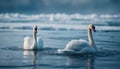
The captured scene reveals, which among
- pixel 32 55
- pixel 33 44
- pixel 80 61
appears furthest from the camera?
pixel 33 44

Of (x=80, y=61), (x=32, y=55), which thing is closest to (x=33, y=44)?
(x=32, y=55)

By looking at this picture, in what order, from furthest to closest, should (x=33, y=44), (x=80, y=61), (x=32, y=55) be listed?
(x=33, y=44) → (x=32, y=55) → (x=80, y=61)

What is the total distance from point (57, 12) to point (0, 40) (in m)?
42.7

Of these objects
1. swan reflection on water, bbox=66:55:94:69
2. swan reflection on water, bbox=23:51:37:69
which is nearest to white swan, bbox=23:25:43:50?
swan reflection on water, bbox=23:51:37:69

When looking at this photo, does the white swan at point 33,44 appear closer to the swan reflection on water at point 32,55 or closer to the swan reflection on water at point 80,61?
the swan reflection on water at point 32,55

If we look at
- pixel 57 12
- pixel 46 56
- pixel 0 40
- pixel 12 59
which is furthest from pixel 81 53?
pixel 57 12

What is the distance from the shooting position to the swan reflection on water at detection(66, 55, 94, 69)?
14711 mm

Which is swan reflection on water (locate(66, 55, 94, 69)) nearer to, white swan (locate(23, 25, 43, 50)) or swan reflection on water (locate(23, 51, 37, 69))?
swan reflection on water (locate(23, 51, 37, 69))

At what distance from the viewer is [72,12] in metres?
68.6

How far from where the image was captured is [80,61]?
15.6m

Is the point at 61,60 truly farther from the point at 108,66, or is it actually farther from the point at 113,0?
the point at 113,0

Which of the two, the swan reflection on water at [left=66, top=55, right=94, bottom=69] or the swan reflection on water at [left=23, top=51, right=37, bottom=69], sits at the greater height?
the swan reflection on water at [left=23, top=51, right=37, bottom=69]

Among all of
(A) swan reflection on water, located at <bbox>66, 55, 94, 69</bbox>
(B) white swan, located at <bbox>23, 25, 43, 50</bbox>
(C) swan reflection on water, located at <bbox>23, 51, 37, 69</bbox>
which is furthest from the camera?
(B) white swan, located at <bbox>23, 25, 43, 50</bbox>

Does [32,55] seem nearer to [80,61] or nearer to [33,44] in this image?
[33,44]
